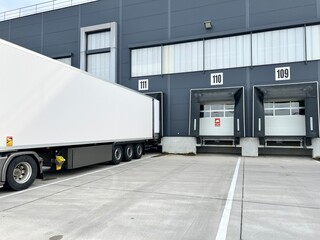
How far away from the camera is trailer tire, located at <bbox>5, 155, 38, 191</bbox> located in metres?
6.82

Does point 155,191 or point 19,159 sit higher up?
point 19,159

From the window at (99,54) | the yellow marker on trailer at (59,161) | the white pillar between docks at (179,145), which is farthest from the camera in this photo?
the window at (99,54)

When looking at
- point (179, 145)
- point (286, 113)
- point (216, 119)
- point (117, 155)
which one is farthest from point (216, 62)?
point (117, 155)

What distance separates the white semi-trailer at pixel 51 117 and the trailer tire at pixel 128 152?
0.52 m

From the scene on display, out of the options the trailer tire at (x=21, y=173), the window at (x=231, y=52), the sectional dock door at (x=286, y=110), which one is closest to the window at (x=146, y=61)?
the window at (x=231, y=52)

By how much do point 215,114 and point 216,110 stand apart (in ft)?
0.96

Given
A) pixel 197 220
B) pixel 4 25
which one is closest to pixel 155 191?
pixel 197 220

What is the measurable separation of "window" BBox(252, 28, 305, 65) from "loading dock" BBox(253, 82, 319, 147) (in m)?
1.86

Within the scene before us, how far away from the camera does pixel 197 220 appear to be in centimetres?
473

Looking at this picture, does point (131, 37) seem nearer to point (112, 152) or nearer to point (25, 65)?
point (112, 152)

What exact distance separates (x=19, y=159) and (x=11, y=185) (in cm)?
70

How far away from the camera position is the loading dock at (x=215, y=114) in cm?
1706

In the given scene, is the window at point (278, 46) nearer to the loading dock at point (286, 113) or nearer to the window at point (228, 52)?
the window at point (228, 52)

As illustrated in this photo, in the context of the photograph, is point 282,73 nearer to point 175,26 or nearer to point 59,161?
point 175,26
